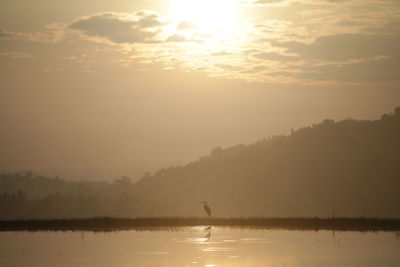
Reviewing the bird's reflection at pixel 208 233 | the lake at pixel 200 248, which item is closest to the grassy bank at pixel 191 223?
the bird's reflection at pixel 208 233

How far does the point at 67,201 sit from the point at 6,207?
1804 cm

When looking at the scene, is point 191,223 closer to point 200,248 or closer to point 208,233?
point 208,233

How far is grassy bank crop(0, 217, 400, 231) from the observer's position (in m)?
44.7

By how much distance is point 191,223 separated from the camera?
47.3m

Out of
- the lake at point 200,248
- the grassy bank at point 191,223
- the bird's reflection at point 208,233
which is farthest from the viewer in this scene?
the grassy bank at point 191,223

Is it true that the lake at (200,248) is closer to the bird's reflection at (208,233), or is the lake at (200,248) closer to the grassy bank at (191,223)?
the bird's reflection at (208,233)

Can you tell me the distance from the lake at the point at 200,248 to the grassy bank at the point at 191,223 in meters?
3.27

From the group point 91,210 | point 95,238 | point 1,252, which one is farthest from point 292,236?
point 91,210

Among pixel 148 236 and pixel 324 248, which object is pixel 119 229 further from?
pixel 324 248

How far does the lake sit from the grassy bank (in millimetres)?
3268

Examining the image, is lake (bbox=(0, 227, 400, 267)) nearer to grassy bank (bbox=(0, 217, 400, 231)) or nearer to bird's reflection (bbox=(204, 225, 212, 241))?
bird's reflection (bbox=(204, 225, 212, 241))

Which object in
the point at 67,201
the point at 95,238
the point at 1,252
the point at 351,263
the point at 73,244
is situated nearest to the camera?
the point at 351,263

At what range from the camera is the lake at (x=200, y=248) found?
28734 millimetres

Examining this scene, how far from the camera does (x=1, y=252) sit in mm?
32062
